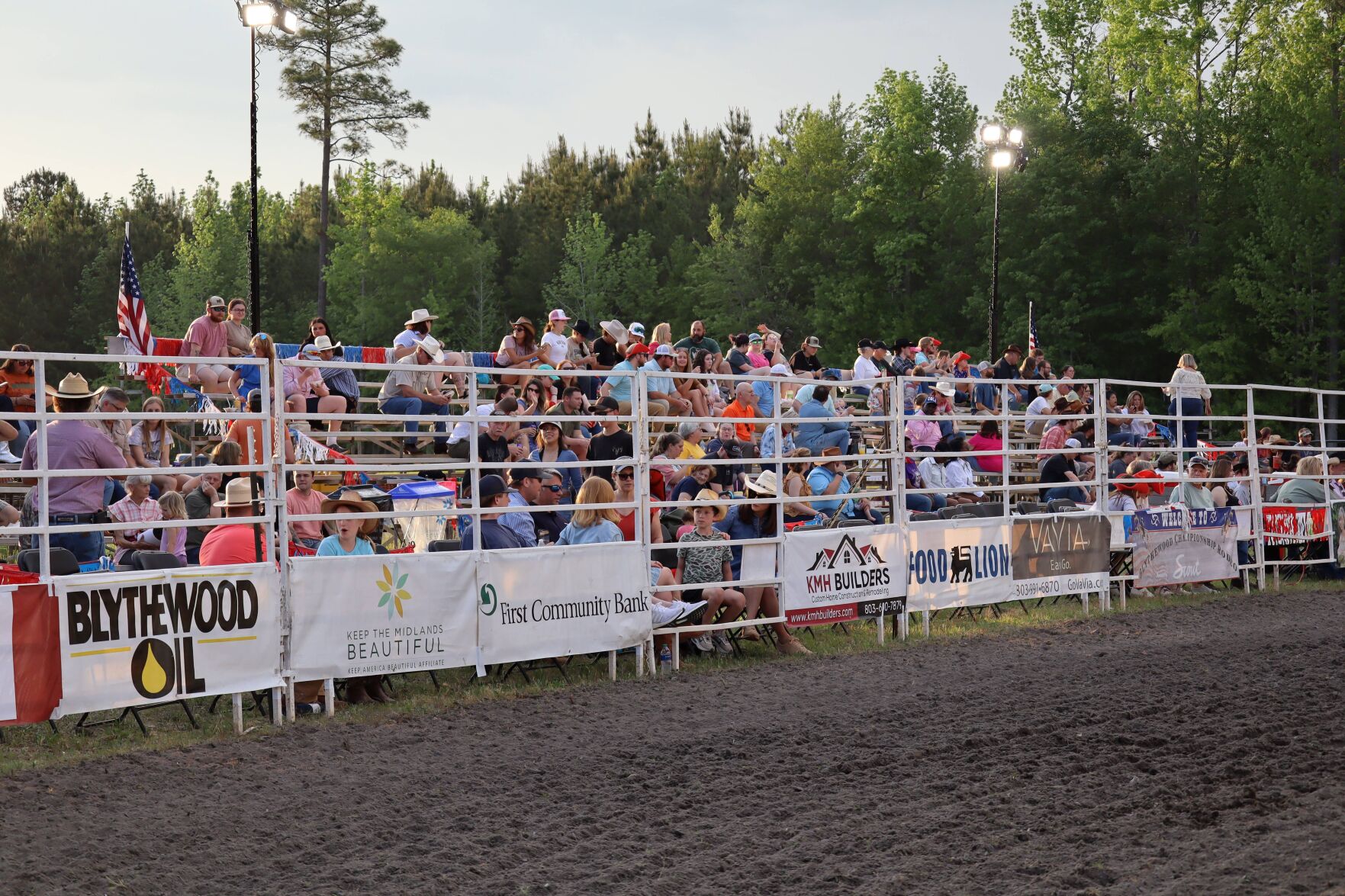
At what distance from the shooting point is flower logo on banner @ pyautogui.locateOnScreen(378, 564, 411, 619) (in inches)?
378

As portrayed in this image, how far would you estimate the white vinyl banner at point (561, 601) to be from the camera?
33.6 feet

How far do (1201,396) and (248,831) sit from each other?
15.5 metres

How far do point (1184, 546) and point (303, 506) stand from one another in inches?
432

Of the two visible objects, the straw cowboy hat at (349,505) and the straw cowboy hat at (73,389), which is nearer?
the straw cowboy hat at (73,389)

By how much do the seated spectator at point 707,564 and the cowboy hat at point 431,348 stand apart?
544 centimetres

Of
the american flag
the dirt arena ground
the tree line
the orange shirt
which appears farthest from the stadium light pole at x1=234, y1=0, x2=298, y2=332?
the tree line

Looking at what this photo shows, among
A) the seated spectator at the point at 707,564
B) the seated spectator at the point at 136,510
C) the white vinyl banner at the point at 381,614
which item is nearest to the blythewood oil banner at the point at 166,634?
the white vinyl banner at the point at 381,614

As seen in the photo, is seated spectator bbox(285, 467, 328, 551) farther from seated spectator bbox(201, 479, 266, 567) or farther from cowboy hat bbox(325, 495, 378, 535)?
seated spectator bbox(201, 479, 266, 567)

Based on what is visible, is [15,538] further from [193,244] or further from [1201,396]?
[193,244]

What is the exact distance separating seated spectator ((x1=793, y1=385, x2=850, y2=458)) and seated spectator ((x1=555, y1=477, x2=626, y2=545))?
3.45 metres

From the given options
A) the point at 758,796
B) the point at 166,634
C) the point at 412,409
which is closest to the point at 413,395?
the point at 412,409

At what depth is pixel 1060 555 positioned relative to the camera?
14625 mm

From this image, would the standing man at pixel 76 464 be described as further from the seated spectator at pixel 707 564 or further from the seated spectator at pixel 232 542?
the seated spectator at pixel 707 564

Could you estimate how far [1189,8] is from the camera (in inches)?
2137
